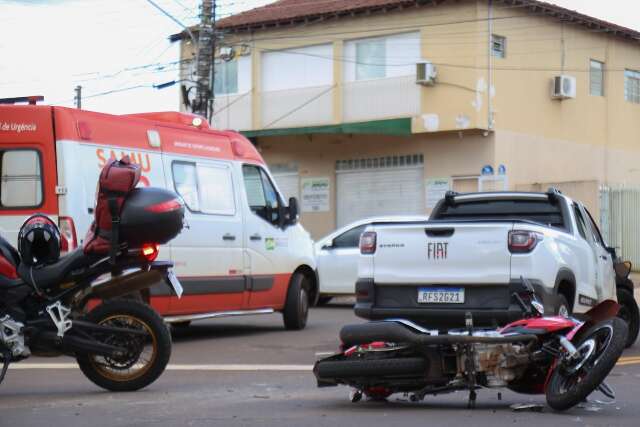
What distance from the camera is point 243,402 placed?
828 centimetres

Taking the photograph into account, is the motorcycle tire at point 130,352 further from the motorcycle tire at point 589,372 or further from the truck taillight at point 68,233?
the motorcycle tire at point 589,372

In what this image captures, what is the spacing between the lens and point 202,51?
2767 cm

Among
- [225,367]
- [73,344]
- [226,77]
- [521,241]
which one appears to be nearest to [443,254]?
[521,241]

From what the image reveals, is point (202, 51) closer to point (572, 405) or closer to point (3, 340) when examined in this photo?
point (3, 340)

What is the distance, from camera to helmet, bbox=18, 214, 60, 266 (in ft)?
28.4

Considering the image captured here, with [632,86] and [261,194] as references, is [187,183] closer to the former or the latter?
[261,194]

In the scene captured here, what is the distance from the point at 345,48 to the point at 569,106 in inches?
261

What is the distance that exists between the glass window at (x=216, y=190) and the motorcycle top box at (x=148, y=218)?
452cm

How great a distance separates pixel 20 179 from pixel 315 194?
21606mm

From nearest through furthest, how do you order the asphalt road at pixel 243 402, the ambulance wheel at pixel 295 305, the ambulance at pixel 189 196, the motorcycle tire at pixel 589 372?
the motorcycle tire at pixel 589 372 → the asphalt road at pixel 243 402 → the ambulance at pixel 189 196 → the ambulance wheel at pixel 295 305

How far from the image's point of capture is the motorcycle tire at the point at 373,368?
7496mm

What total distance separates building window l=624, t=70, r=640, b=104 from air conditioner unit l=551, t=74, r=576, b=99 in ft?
13.7

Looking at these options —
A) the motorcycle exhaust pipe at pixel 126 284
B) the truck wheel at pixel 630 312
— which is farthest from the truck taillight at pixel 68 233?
the truck wheel at pixel 630 312

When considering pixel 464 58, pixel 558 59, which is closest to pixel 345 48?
pixel 464 58
